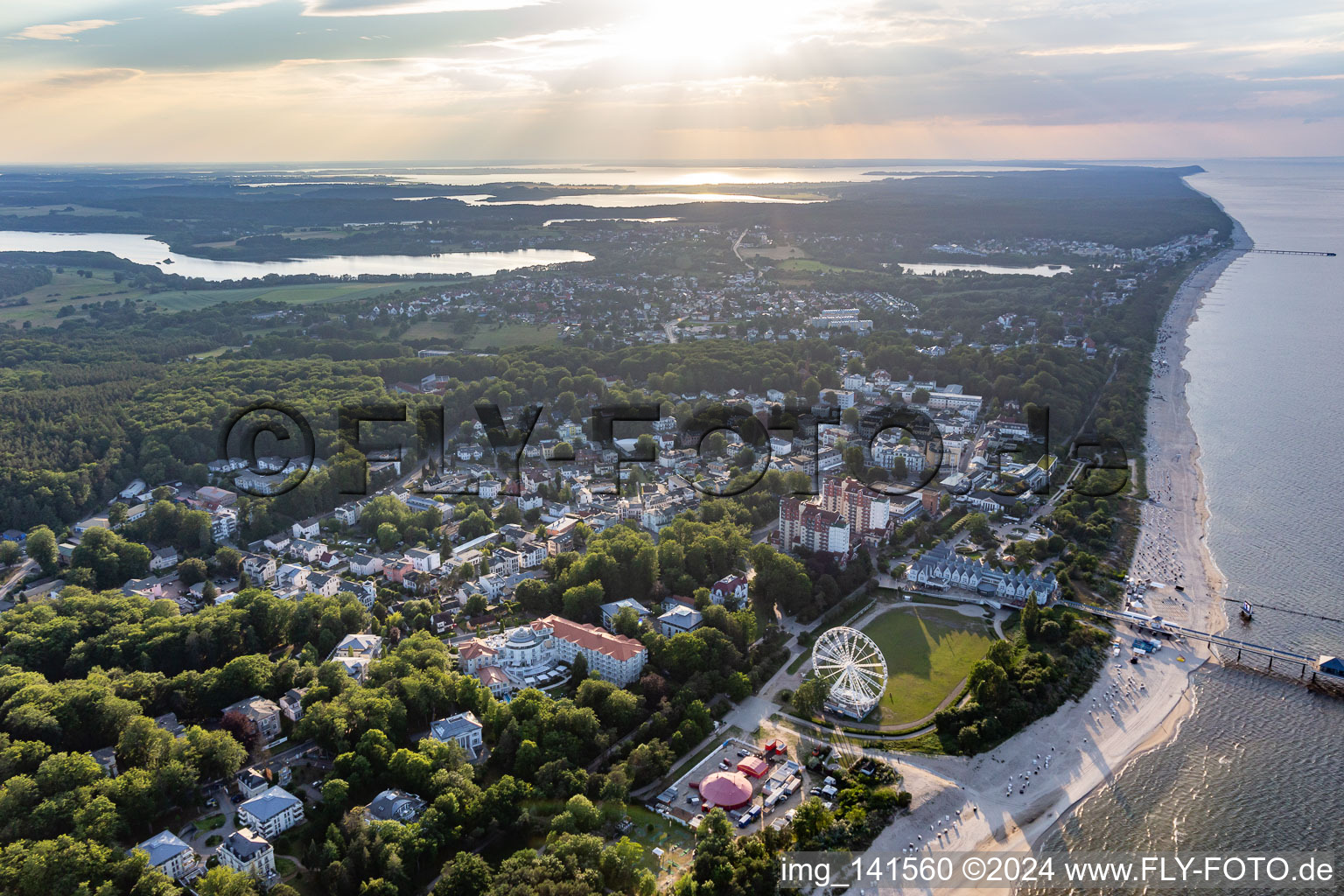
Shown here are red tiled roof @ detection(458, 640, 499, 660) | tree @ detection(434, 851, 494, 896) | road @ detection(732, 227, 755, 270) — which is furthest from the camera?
road @ detection(732, 227, 755, 270)

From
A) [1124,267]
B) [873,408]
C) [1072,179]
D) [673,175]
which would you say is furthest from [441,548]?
[673,175]

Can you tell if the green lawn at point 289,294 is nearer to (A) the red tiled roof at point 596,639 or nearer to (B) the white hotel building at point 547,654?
(A) the red tiled roof at point 596,639

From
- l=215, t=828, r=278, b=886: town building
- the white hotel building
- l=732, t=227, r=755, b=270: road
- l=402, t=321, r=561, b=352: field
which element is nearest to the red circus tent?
the white hotel building

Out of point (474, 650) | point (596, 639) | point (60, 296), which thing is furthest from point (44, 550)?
point (60, 296)

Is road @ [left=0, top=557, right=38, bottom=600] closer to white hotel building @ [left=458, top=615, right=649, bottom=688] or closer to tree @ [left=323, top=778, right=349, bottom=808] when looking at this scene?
white hotel building @ [left=458, top=615, right=649, bottom=688]

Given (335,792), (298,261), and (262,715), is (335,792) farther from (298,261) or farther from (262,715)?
(298,261)
